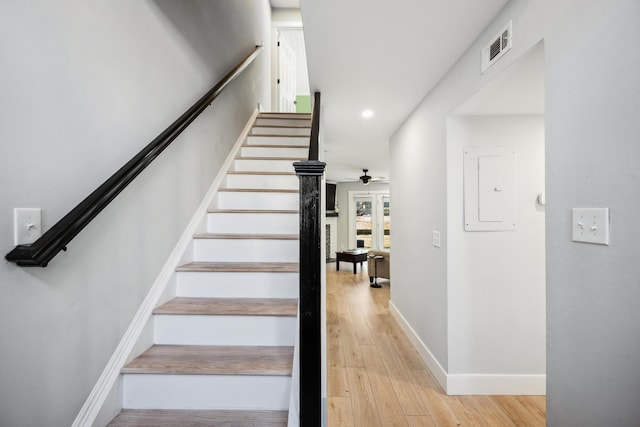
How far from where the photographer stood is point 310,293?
40.6 inches

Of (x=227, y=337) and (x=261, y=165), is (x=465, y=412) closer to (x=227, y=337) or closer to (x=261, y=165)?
(x=227, y=337)

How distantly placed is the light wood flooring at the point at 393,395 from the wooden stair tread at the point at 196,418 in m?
0.80

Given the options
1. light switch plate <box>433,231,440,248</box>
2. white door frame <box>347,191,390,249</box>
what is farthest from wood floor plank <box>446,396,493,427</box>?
white door frame <box>347,191,390,249</box>

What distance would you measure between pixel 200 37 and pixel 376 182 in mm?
7498

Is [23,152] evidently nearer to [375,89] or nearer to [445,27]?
[445,27]

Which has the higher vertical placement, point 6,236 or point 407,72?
point 407,72

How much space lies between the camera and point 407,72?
2242mm

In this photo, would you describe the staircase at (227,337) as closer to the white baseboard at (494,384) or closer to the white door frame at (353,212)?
the white baseboard at (494,384)

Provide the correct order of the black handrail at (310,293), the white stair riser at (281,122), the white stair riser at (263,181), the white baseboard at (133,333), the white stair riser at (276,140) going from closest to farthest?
1. the black handrail at (310,293)
2. the white baseboard at (133,333)
3. the white stair riser at (263,181)
4. the white stair riser at (276,140)
5. the white stair riser at (281,122)

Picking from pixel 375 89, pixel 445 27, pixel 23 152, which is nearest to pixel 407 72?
pixel 375 89

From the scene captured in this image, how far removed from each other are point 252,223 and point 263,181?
0.59m

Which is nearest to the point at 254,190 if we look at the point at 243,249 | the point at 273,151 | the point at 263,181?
the point at 263,181

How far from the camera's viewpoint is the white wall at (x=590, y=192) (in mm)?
906

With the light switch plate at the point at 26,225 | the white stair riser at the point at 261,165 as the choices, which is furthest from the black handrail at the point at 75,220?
the white stair riser at the point at 261,165
